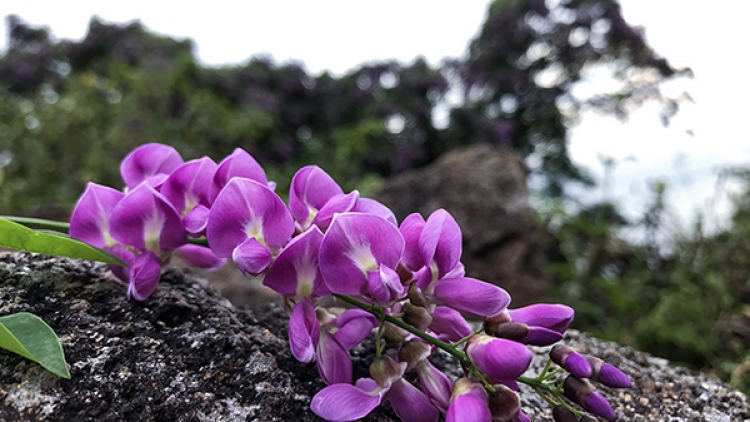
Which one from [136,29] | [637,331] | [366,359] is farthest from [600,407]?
[136,29]

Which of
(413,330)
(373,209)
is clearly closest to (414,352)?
(413,330)

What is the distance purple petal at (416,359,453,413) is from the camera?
0.39m

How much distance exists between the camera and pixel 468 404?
13.7 inches

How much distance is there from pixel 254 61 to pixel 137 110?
5.74ft

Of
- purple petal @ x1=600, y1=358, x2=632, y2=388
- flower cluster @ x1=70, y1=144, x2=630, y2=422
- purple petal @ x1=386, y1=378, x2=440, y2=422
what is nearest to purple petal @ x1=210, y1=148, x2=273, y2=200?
flower cluster @ x1=70, y1=144, x2=630, y2=422

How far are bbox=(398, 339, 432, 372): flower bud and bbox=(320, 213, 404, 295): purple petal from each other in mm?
67

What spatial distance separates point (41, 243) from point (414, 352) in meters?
0.32

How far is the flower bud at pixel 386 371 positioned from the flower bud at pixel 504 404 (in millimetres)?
Result: 71

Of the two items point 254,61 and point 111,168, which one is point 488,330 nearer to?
point 111,168

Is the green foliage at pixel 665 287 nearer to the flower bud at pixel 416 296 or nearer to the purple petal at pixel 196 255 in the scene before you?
the flower bud at pixel 416 296

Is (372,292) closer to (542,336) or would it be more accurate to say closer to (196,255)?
(542,336)

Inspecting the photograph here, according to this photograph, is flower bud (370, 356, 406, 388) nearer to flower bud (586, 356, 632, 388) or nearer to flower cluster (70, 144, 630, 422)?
flower cluster (70, 144, 630, 422)

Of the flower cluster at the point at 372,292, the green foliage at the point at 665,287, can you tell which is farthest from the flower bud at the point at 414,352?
the green foliage at the point at 665,287

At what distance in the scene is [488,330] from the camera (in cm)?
38
